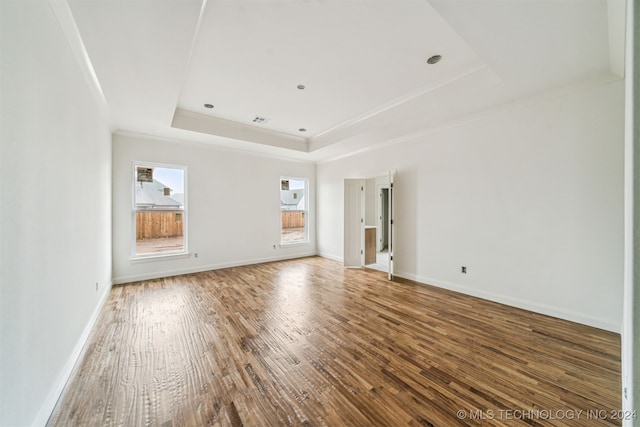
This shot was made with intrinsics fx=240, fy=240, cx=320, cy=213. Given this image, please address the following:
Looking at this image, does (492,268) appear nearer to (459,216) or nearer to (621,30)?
(459,216)

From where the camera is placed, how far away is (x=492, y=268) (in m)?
3.53

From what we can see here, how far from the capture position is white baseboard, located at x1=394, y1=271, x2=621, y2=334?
268 cm

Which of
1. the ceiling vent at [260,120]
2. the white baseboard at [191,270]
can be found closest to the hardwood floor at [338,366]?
the white baseboard at [191,270]

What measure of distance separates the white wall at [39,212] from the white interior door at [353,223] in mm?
4603

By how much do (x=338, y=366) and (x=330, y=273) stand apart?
10.1 feet

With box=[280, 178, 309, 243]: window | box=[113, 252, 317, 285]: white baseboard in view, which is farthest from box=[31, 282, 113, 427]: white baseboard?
box=[280, 178, 309, 243]: window

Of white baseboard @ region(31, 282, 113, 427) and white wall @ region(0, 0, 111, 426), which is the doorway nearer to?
white baseboard @ region(31, 282, 113, 427)

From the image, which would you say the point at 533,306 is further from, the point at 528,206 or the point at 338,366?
the point at 338,366

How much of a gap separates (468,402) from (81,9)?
394 cm

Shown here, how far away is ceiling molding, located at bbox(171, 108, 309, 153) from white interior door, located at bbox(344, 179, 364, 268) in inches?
57.3

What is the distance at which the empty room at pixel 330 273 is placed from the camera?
5.10 feet

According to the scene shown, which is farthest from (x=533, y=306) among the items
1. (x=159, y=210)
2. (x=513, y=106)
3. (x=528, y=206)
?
(x=159, y=210)

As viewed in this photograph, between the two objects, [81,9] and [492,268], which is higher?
[81,9]

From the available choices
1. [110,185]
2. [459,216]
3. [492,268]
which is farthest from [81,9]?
[492,268]
